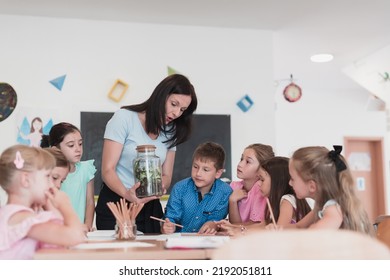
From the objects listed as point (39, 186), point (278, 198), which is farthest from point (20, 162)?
point (278, 198)

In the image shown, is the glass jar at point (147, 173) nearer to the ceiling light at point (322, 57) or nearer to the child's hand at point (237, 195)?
the child's hand at point (237, 195)

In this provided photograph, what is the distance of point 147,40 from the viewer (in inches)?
78.4

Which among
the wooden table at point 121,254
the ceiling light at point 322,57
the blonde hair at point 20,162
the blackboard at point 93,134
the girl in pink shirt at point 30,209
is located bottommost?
the wooden table at point 121,254

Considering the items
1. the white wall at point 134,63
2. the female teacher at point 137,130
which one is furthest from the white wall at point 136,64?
the female teacher at point 137,130

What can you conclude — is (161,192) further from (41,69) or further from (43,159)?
(41,69)

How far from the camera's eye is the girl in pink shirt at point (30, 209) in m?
0.72

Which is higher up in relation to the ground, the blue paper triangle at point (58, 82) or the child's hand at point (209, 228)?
the blue paper triangle at point (58, 82)

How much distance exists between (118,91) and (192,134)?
0.32 m

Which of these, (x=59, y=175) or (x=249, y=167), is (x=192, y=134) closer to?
(x=249, y=167)

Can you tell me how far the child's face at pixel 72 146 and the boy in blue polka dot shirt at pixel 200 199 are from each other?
0.25 m

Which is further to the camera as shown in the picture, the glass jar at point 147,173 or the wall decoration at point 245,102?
the wall decoration at point 245,102

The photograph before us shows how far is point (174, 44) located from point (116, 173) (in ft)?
3.11

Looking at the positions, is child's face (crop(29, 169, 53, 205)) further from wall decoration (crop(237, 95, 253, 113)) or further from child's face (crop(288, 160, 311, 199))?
wall decoration (crop(237, 95, 253, 113))

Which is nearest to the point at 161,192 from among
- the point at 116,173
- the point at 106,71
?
the point at 116,173
